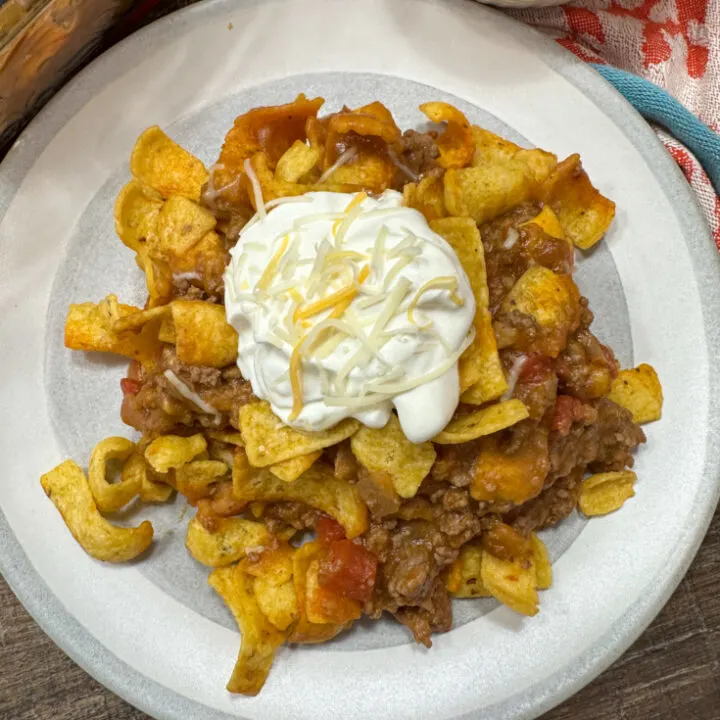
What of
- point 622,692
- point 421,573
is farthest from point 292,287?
point 622,692

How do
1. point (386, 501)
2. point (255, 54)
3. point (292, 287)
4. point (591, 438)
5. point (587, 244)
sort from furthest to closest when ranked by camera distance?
point (255, 54) < point (587, 244) < point (591, 438) < point (386, 501) < point (292, 287)

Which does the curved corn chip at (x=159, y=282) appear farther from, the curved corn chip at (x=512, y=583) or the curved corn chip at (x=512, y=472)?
the curved corn chip at (x=512, y=583)

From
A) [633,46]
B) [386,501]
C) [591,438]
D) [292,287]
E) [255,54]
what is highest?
[255,54]

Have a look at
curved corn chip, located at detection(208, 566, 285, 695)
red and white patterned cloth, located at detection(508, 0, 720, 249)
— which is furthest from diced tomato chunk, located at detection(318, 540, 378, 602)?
red and white patterned cloth, located at detection(508, 0, 720, 249)

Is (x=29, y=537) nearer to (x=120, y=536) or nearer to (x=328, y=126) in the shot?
(x=120, y=536)

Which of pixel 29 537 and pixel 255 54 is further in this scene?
pixel 255 54


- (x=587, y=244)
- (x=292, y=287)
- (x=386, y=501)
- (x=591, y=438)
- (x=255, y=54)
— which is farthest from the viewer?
(x=255, y=54)

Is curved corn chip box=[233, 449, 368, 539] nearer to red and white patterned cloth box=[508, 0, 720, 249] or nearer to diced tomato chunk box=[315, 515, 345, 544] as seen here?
diced tomato chunk box=[315, 515, 345, 544]
